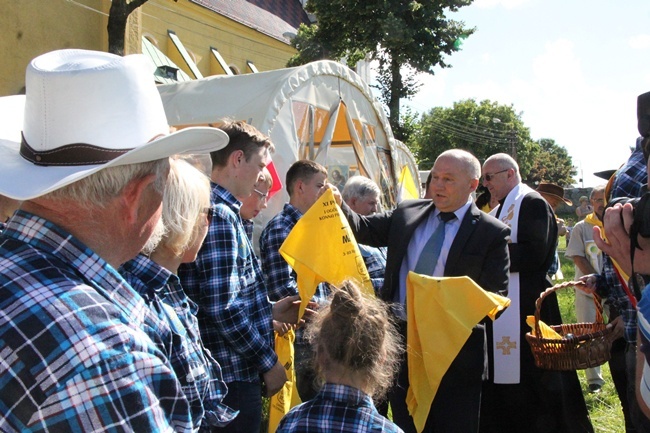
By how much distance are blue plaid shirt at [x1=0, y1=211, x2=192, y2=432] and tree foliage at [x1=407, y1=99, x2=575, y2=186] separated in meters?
59.2

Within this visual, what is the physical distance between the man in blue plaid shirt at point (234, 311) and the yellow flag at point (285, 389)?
0.91 metres

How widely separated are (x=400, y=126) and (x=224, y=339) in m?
23.0

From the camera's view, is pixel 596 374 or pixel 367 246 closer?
pixel 367 246

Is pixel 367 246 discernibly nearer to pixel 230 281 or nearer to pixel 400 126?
pixel 230 281

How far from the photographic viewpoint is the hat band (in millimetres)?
1255

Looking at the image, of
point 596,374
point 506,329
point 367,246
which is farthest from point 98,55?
point 596,374

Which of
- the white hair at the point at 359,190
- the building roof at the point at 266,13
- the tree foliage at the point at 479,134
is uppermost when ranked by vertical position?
the building roof at the point at 266,13

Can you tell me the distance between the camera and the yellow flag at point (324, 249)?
3.35 metres

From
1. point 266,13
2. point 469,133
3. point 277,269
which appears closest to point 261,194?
point 277,269

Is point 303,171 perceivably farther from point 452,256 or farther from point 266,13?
point 266,13

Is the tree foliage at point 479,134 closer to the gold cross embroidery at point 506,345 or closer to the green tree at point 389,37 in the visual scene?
the green tree at point 389,37

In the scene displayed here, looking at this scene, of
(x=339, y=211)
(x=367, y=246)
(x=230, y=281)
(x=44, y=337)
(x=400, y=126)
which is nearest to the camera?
(x=44, y=337)

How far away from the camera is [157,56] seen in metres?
20.5

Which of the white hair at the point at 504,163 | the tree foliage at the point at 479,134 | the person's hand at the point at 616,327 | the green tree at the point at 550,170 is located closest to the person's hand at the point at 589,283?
the person's hand at the point at 616,327
